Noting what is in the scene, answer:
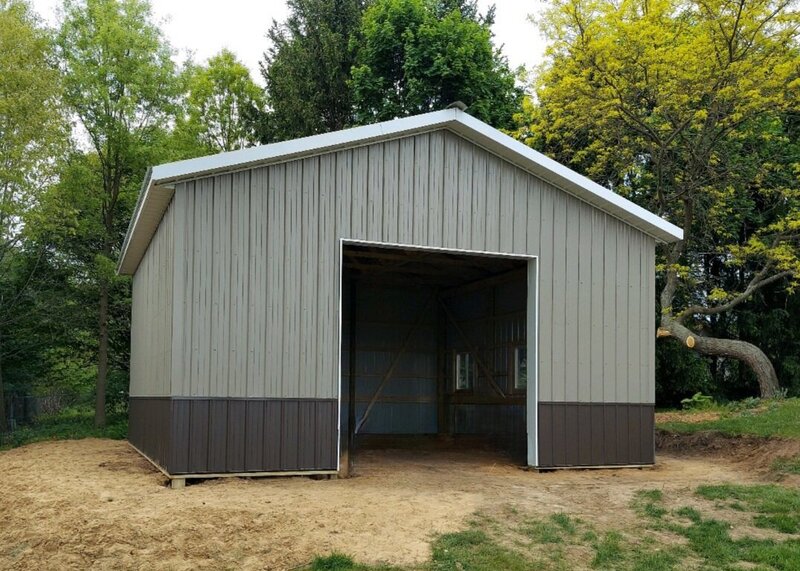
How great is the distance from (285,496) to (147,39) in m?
15.5

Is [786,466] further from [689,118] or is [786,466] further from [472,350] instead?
[689,118]

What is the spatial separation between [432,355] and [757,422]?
706cm

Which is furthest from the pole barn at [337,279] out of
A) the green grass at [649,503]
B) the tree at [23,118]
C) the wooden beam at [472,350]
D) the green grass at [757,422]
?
the tree at [23,118]

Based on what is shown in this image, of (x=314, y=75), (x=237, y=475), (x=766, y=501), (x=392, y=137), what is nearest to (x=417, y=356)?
(x=392, y=137)

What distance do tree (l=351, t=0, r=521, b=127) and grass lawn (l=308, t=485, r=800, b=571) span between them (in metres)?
18.3

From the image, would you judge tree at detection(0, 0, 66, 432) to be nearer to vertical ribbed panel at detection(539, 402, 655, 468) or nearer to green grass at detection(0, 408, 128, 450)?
green grass at detection(0, 408, 128, 450)

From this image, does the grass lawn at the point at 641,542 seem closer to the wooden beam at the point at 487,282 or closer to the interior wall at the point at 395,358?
the wooden beam at the point at 487,282

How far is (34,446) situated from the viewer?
16719 mm

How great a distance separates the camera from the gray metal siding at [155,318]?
10508 millimetres

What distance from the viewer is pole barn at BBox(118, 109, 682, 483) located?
393 inches

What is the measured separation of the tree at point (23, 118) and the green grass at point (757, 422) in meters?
14.7

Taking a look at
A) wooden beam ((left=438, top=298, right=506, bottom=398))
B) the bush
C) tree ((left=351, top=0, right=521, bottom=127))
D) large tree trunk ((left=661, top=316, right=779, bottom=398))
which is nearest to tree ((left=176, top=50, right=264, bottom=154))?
tree ((left=351, top=0, right=521, bottom=127))

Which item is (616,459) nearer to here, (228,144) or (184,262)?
(184,262)

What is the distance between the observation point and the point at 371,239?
10930 millimetres
